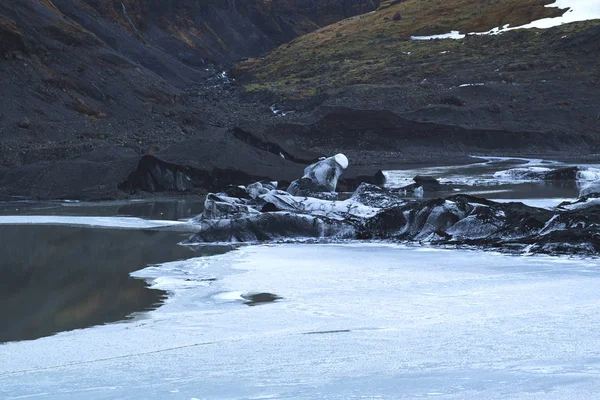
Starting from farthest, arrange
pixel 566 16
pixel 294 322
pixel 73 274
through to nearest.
A: pixel 566 16 < pixel 73 274 < pixel 294 322

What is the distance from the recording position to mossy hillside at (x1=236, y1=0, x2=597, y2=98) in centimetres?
5675

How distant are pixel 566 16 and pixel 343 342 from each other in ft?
211

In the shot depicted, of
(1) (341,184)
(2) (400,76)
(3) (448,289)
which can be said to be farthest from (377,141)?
(3) (448,289)

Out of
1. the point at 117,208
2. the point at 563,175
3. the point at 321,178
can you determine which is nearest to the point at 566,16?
the point at 563,175

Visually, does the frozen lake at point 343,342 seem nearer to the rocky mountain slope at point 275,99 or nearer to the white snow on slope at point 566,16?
the rocky mountain slope at point 275,99

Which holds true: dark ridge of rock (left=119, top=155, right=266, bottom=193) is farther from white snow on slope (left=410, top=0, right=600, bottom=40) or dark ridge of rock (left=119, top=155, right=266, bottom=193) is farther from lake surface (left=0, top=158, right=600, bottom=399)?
white snow on slope (left=410, top=0, right=600, bottom=40)

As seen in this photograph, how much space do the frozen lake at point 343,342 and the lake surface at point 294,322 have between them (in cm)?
1

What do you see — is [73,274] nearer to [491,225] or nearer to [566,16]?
[491,225]

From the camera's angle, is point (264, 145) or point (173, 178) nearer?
point (173, 178)

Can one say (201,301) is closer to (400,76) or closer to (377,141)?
(377,141)

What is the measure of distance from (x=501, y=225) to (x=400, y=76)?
4568 cm

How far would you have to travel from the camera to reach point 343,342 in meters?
5.27

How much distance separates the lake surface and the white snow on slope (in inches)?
2250

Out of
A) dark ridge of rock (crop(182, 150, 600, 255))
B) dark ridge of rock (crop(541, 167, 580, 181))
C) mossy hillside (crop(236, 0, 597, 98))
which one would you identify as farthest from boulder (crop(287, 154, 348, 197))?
mossy hillside (crop(236, 0, 597, 98))
